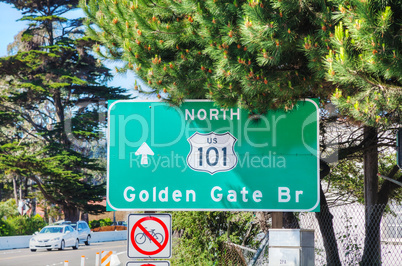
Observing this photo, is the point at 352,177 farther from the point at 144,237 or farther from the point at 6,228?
the point at 6,228

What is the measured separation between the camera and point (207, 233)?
35.3 ft

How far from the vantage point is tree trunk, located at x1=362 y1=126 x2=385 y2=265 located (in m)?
10.3

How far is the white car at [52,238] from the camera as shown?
27.5 m

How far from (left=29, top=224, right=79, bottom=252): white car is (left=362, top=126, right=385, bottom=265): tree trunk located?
20.5 meters

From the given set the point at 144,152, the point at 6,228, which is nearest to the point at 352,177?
the point at 144,152

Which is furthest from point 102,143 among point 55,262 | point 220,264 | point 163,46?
point 163,46

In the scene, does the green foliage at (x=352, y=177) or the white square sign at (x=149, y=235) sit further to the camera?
the green foliage at (x=352, y=177)

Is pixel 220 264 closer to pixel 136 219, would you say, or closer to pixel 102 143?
pixel 136 219

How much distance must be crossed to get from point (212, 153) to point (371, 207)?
627cm

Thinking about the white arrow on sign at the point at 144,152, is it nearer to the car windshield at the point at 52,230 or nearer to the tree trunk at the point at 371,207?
the tree trunk at the point at 371,207

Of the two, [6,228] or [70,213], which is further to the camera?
[70,213]

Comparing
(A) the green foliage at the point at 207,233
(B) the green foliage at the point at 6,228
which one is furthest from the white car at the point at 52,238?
(A) the green foliage at the point at 207,233

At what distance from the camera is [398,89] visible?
5344 millimetres

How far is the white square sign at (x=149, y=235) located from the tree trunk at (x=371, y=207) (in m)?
5.69
